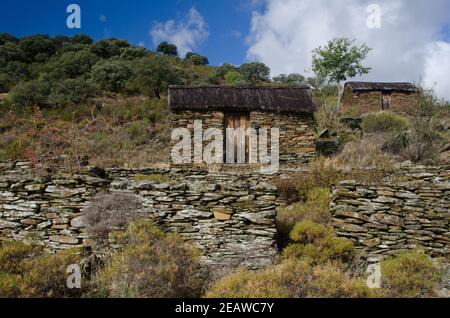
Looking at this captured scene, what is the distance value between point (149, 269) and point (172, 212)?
147cm

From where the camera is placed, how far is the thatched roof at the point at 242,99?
11070mm

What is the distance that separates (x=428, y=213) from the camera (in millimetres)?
5516

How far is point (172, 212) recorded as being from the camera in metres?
5.55

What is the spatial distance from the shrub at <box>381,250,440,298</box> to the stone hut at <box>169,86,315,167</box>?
607cm

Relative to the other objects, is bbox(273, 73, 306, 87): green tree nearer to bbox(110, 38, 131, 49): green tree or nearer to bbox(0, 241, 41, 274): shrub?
bbox(110, 38, 131, 49): green tree

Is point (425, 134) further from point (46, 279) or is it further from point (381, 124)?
point (46, 279)

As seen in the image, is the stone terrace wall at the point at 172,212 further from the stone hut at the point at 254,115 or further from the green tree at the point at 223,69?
the green tree at the point at 223,69

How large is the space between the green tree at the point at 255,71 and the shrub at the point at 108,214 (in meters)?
31.2

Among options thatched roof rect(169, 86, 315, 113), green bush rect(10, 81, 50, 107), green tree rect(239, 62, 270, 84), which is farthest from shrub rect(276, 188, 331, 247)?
green tree rect(239, 62, 270, 84)

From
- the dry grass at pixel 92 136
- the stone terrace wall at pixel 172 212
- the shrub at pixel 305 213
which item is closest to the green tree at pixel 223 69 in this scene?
the dry grass at pixel 92 136

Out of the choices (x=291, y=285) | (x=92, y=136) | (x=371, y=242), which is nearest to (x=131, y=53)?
(x=92, y=136)

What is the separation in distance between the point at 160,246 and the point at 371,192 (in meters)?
3.63

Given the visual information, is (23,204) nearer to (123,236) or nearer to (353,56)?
(123,236)
